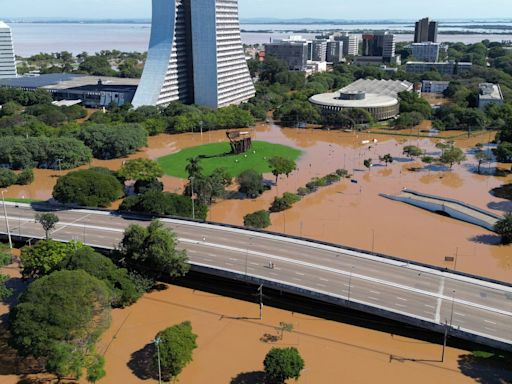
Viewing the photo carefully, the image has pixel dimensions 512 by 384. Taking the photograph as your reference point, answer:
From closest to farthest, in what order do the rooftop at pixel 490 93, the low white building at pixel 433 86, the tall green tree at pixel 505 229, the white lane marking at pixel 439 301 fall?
the white lane marking at pixel 439 301 → the tall green tree at pixel 505 229 → the rooftop at pixel 490 93 → the low white building at pixel 433 86

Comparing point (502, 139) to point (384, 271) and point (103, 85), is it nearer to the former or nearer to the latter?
point (384, 271)

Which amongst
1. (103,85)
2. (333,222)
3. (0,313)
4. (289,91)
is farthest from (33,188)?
(289,91)

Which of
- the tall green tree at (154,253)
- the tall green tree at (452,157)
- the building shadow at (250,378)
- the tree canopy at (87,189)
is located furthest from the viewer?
the tall green tree at (452,157)

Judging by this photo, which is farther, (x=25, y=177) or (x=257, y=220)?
(x=25, y=177)

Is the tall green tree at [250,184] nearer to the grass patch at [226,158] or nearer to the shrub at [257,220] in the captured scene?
the grass patch at [226,158]

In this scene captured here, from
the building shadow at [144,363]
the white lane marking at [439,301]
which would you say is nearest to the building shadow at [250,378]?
the building shadow at [144,363]

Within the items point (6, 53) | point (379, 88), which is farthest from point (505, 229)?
point (6, 53)

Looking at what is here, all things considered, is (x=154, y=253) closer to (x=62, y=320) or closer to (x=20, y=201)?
(x=62, y=320)
